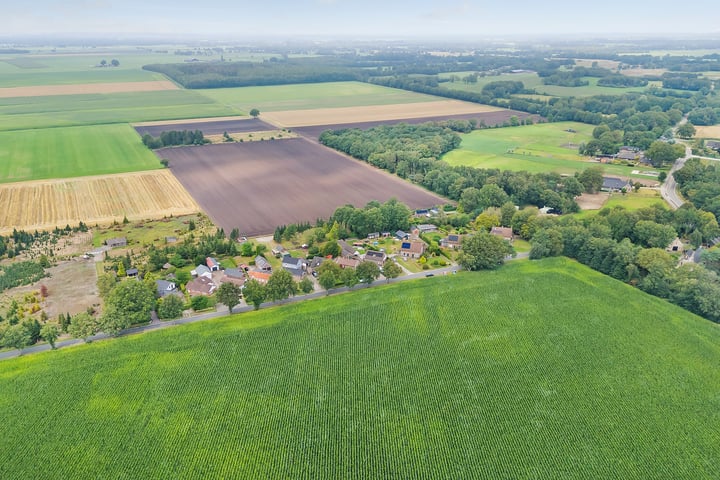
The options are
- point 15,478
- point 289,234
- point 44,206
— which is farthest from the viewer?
point 44,206

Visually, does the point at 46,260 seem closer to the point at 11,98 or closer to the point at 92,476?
the point at 92,476

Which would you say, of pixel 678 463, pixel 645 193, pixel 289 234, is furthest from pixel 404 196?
pixel 678 463

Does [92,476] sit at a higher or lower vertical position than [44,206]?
lower

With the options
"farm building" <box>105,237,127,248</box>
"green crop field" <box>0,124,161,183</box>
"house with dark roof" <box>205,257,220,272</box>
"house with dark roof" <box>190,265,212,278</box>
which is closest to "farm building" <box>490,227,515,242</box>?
"house with dark roof" <box>205,257,220,272</box>

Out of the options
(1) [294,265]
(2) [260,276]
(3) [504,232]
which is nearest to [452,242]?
(3) [504,232]

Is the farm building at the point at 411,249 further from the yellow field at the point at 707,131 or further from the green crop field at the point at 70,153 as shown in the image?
the yellow field at the point at 707,131

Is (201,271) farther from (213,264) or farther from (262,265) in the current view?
(262,265)

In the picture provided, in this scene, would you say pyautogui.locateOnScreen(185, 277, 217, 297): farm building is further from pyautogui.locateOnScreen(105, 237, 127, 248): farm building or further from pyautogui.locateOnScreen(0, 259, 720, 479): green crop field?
pyautogui.locateOnScreen(105, 237, 127, 248): farm building
